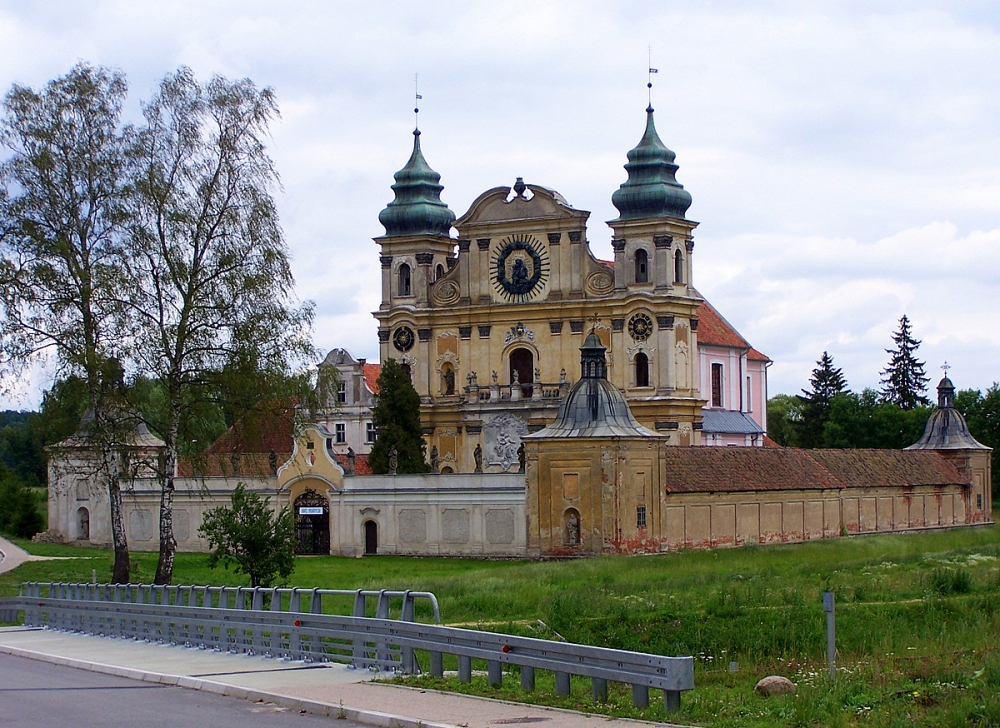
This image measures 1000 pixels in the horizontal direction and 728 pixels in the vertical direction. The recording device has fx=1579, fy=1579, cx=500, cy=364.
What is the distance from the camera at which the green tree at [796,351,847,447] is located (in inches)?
4313

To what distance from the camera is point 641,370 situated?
6694 centimetres

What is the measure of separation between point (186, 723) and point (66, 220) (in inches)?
949

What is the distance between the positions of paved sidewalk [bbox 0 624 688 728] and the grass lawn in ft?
1.95

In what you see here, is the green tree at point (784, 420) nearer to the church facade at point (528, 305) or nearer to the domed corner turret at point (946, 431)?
the domed corner turret at point (946, 431)

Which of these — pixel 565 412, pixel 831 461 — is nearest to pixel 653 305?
pixel 831 461

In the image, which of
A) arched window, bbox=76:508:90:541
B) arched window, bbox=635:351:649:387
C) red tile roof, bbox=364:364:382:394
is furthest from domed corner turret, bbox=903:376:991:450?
arched window, bbox=76:508:90:541

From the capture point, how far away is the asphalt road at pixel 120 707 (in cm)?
1551

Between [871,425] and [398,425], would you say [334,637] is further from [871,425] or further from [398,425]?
[871,425]

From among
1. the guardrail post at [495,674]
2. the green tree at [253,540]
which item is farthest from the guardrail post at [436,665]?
the green tree at [253,540]

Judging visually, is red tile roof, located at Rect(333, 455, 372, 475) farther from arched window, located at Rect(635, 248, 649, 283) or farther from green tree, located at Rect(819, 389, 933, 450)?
green tree, located at Rect(819, 389, 933, 450)

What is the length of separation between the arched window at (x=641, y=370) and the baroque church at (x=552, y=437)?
0.13 metres

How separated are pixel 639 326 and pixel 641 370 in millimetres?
Result: 1869

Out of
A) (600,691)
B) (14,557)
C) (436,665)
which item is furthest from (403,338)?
(600,691)

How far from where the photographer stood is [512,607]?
30.6 metres
